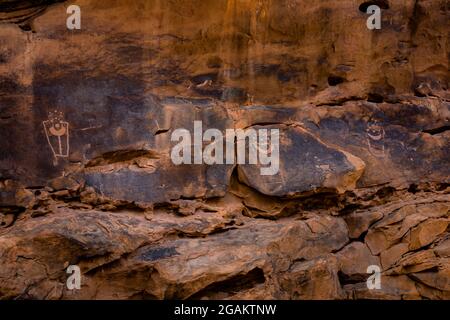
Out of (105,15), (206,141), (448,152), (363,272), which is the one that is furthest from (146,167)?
(448,152)

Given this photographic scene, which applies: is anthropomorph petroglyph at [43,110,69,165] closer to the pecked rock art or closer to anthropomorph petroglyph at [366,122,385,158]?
the pecked rock art

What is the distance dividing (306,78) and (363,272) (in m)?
Result: 1.78

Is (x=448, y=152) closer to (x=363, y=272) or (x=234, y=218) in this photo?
(x=363, y=272)

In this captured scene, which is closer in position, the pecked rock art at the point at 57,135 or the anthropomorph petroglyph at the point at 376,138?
the pecked rock art at the point at 57,135

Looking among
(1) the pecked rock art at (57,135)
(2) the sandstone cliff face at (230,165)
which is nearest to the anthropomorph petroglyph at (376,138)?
(2) the sandstone cliff face at (230,165)

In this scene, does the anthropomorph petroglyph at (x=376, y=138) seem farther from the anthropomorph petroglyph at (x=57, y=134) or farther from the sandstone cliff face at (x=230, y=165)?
the anthropomorph petroglyph at (x=57, y=134)

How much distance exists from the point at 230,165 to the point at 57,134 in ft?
4.88

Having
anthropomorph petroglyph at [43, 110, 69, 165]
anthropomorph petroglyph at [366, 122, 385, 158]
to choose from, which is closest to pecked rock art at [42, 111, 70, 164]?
anthropomorph petroglyph at [43, 110, 69, 165]

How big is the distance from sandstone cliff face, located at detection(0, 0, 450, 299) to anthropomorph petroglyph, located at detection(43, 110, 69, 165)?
0.02m

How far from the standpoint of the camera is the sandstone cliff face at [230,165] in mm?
5195

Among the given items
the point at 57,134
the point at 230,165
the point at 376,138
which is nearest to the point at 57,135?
the point at 57,134

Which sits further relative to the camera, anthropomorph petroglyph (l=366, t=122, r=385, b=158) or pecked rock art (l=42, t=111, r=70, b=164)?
anthropomorph petroglyph (l=366, t=122, r=385, b=158)

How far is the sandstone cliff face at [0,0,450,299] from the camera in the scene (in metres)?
5.20

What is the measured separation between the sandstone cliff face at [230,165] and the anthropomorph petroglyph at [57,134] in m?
0.02
